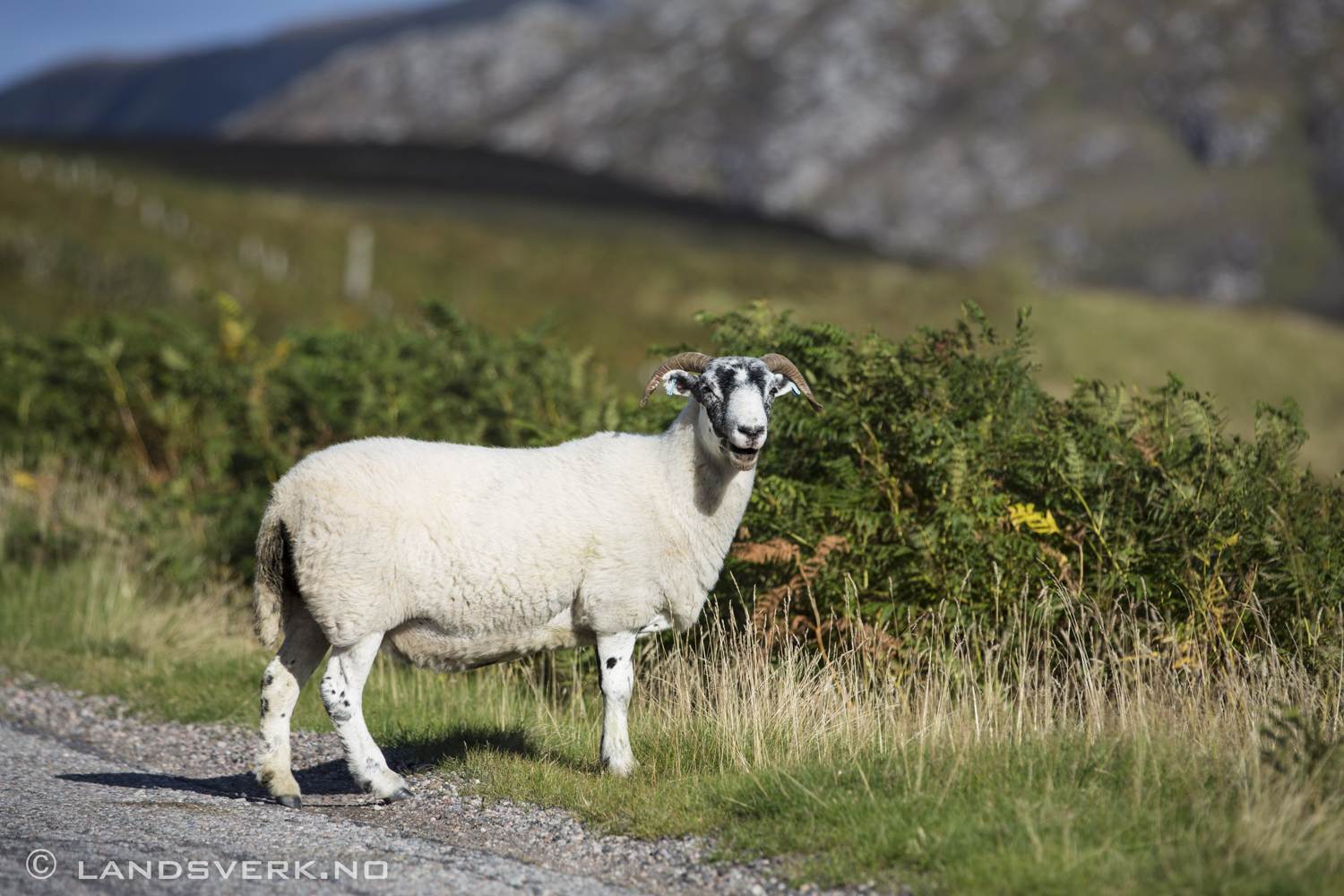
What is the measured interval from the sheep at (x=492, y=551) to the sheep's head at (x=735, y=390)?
0.04 feet

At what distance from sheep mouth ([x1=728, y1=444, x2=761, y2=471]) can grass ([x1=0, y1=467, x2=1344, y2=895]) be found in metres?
1.33

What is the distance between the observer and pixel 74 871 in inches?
185

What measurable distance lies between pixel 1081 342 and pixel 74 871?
46910 millimetres

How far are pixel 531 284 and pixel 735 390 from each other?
4108 centimetres

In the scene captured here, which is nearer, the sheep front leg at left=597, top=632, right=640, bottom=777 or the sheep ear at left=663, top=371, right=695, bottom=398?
the sheep front leg at left=597, top=632, right=640, bottom=777

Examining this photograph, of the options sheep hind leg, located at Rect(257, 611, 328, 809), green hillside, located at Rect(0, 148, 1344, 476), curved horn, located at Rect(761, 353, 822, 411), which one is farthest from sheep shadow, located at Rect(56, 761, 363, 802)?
green hillside, located at Rect(0, 148, 1344, 476)

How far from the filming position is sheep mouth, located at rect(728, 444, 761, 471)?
660cm

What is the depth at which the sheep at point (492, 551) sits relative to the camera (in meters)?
6.36

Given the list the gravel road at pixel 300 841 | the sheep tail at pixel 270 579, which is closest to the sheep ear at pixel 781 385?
the gravel road at pixel 300 841

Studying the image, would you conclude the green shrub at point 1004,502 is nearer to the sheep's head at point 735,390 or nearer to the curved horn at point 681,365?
the sheep's head at point 735,390

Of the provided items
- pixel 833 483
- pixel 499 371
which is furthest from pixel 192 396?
pixel 833 483

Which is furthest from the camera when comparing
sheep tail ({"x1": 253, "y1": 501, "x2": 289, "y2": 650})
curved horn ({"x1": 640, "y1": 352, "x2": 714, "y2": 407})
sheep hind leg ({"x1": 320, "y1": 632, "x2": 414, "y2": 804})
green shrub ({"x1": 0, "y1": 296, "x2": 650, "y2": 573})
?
green shrub ({"x1": 0, "y1": 296, "x2": 650, "y2": 573})

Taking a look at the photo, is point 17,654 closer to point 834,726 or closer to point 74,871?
point 74,871

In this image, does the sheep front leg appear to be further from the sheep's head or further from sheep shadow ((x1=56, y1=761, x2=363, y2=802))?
sheep shadow ((x1=56, y1=761, x2=363, y2=802))
